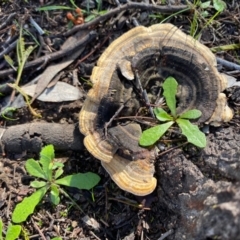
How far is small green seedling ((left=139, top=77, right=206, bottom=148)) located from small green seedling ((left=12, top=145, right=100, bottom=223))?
1.62 ft

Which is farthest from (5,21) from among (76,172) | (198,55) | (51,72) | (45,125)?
(198,55)

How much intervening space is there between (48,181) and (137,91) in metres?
0.87

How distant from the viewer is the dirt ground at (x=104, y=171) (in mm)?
2541

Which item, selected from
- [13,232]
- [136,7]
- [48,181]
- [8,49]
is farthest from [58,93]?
[13,232]

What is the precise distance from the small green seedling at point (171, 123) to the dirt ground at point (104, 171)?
108 millimetres

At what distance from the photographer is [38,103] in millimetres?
3303

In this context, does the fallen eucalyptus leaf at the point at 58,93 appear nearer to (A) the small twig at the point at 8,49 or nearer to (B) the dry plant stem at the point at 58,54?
(B) the dry plant stem at the point at 58,54

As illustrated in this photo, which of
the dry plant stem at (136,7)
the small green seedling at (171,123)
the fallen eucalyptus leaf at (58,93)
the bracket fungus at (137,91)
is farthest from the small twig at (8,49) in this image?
the small green seedling at (171,123)

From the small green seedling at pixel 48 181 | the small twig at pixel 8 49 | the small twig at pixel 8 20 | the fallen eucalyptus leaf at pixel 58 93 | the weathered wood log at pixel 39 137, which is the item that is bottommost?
the small green seedling at pixel 48 181

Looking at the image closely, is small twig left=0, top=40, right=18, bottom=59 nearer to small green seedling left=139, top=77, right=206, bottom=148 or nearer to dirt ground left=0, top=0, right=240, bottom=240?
dirt ground left=0, top=0, right=240, bottom=240

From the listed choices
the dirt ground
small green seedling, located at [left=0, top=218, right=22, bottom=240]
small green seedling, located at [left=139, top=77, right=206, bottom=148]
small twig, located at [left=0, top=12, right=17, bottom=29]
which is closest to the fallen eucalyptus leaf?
the dirt ground

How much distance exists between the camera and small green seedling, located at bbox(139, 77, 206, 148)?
265cm

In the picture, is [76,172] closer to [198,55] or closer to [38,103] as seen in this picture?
[38,103]

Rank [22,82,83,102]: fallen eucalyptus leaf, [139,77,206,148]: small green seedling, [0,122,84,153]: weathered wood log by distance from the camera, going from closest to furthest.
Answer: [139,77,206,148]: small green seedling, [0,122,84,153]: weathered wood log, [22,82,83,102]: fallen eucalyptus leaf
